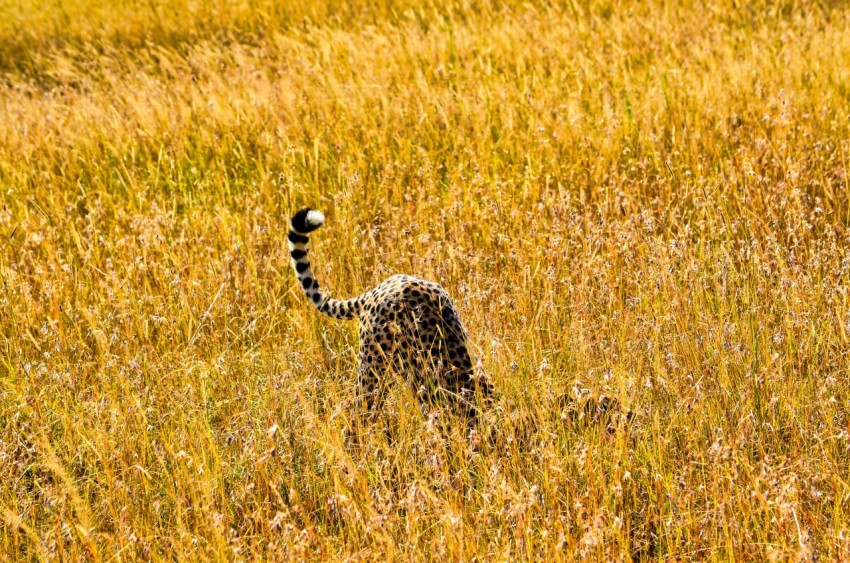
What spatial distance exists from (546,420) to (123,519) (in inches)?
48.3

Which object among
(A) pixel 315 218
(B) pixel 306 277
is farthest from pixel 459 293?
(A) pixel 315 218

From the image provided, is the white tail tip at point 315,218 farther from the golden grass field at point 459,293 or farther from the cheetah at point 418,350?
the golden grass field at point 459,293

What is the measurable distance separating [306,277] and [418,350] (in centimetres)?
74

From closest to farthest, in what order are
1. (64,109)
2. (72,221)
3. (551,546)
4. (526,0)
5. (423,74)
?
(551,546), (72,221), (423,74), (64,109), (526,0)

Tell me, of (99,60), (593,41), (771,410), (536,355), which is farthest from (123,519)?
(99,60)

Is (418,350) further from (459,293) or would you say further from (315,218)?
(459,293)

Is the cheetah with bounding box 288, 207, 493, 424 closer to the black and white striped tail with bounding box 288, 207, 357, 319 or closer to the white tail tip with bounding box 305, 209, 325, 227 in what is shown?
the white tail tip with bounding box 305, 209, 325, 227

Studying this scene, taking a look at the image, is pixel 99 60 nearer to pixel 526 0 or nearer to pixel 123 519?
pixel 526 0

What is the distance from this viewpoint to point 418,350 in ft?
10.0

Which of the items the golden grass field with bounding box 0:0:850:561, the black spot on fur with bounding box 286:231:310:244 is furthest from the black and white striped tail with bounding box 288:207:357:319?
the golden grass field with bounding box 0:0:850:561

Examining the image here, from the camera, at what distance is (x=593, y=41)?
22.5 feet

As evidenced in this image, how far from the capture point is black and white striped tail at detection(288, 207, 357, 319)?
3461 millimetres

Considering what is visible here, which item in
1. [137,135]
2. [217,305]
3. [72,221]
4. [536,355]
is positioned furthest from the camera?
[137,135]

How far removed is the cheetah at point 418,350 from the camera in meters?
3.06
